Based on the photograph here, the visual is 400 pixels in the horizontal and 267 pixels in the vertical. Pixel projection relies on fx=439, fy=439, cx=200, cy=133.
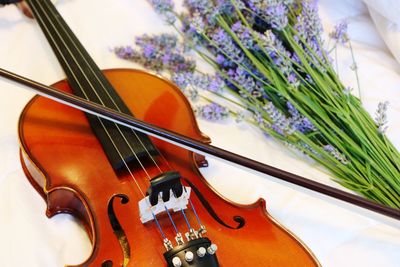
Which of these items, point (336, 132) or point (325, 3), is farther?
point (325, 3)

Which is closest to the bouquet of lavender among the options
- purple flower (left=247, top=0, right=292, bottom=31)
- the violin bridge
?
purple flower (left=247, top=0, right=292, bottom=31)

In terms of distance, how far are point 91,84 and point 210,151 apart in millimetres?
285

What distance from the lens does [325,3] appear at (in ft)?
3.48

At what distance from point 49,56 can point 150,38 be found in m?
0.22

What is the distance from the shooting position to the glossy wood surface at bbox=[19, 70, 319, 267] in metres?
0.57

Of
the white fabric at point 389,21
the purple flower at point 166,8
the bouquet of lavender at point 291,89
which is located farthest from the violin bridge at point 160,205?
the white fabric at point 389,21

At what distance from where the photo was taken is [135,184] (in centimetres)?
64

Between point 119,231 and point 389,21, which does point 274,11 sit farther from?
point 119,231

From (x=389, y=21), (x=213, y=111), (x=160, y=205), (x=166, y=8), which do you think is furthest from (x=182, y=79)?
(x=389, y=21)

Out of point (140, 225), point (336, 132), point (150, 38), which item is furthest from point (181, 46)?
point (140, 225)

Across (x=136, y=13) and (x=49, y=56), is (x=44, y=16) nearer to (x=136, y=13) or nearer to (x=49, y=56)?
(x=49, y=56)

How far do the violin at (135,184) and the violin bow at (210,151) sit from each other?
0.05m

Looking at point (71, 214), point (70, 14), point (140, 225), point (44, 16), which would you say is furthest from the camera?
point (70, 14)

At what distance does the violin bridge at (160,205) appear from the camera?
0.58 m
